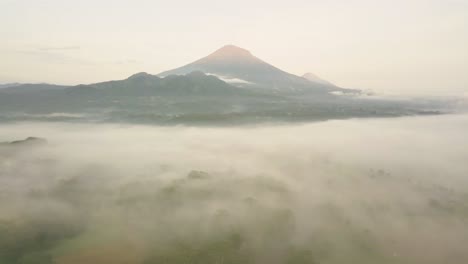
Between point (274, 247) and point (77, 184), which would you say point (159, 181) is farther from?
point (274, 247)

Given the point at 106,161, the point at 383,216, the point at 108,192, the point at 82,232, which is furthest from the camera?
the point at 106,161

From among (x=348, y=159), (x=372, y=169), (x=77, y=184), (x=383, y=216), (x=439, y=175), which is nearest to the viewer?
(x=383, y=216)

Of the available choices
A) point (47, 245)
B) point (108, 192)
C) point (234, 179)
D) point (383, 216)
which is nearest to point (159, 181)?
point (108, 192)

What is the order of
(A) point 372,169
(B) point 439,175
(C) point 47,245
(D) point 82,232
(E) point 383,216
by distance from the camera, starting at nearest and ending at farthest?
1. (C) point 47,245
2. (D) point 82,232
3. (E) point 383,216
4. (B) point 439,175
5. (A) point 372,169

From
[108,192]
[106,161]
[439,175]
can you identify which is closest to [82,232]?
[108,192]

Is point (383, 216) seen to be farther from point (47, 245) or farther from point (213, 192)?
point (47, 245)

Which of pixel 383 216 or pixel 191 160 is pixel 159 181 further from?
pixel 383 216

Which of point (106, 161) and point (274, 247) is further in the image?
point (106, 161)

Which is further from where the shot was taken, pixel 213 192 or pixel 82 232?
pixel 213 192

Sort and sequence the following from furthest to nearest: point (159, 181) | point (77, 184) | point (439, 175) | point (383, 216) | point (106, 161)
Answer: point (106, 161)
point (439, 175)
point (159, 181)
point (77, 184)
point (383, 216)
